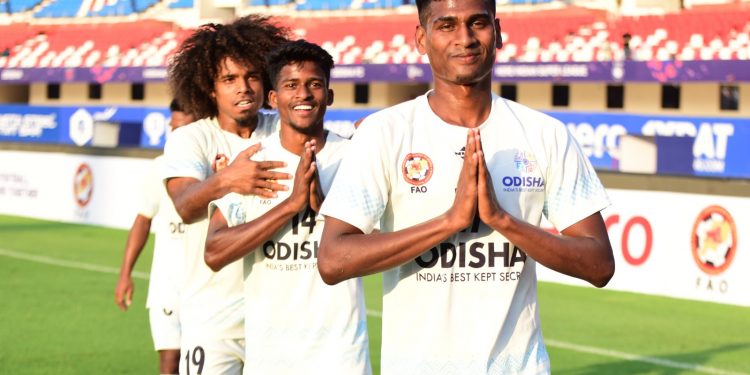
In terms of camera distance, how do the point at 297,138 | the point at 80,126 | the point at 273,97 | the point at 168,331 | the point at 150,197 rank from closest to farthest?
the point at 297,138, the point at 273,97, the point at 168,331, the point at 150,197, the point at 80,126

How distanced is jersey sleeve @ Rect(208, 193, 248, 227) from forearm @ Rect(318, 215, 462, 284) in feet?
6.50

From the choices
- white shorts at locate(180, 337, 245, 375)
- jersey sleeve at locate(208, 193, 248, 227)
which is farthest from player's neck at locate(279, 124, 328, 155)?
white shorts at locate(180, 337, 245, 375)

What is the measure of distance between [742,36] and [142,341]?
15.9m

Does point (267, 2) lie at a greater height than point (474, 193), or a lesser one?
greater

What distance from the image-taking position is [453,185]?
3748mm

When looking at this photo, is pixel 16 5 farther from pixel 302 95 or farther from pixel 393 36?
pixel 302 95

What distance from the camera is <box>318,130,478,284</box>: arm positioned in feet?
11.6

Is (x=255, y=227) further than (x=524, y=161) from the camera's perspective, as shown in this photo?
Yes

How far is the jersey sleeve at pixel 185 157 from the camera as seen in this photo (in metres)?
6.36

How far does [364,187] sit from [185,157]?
282 cm

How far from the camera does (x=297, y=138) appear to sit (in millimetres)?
5770

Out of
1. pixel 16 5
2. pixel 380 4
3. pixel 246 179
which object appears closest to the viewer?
pixel 246 179

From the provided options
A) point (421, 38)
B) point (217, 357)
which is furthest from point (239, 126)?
point (421, 38)

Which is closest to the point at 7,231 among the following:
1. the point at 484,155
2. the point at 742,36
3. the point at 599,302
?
the point at 599,302
